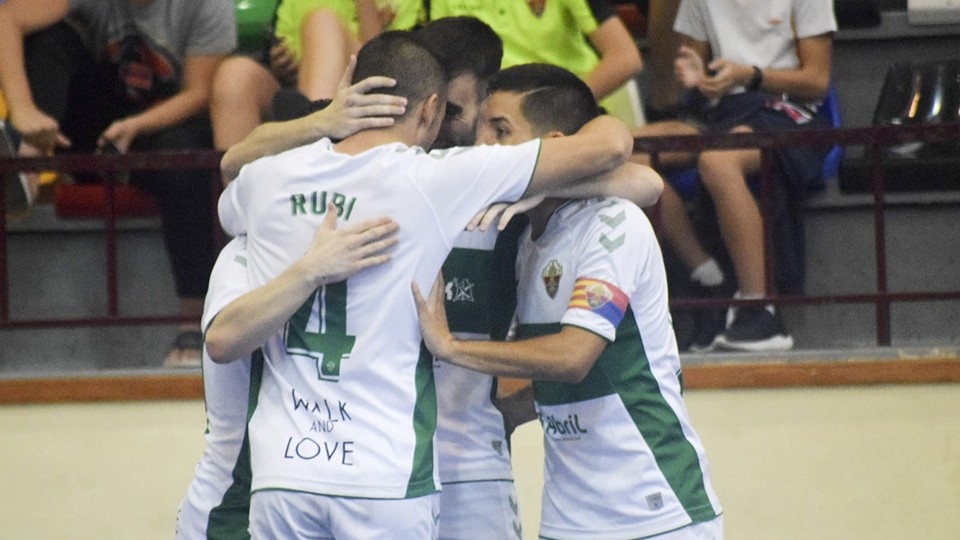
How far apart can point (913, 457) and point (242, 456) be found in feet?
7.07

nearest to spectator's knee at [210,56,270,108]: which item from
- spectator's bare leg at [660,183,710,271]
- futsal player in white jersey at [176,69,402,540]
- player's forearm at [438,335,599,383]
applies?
spectator's bare leg at [660,183,710,271]

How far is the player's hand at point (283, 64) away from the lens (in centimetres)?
477

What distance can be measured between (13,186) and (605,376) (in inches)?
101

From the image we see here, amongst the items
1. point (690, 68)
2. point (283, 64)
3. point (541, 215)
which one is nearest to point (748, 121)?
point (690, 68)

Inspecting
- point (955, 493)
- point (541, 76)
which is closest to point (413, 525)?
point (541, 76)

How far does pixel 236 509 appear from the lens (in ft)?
9.57

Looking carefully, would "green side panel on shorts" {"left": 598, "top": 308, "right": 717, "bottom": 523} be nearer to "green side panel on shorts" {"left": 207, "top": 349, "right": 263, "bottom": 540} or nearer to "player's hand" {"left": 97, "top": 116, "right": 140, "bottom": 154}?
"green side panel on shorts" {"left": 207, "top": 349, "right": 263, "bottom": 540}

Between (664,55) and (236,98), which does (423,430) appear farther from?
→ (664,55)

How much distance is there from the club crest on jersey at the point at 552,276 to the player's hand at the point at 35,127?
7.60ft

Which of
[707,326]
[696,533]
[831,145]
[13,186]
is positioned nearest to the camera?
[696,533]

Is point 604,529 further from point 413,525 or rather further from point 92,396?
point 92,396

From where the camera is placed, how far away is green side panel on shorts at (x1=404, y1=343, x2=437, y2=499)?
8.33 feet

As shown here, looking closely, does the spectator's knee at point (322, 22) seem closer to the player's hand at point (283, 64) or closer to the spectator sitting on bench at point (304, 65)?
the spectator sitting on bench at point (304, 65)

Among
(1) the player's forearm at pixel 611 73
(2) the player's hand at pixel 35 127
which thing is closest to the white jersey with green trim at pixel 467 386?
(1) the player's forearm at pixel 611 73
